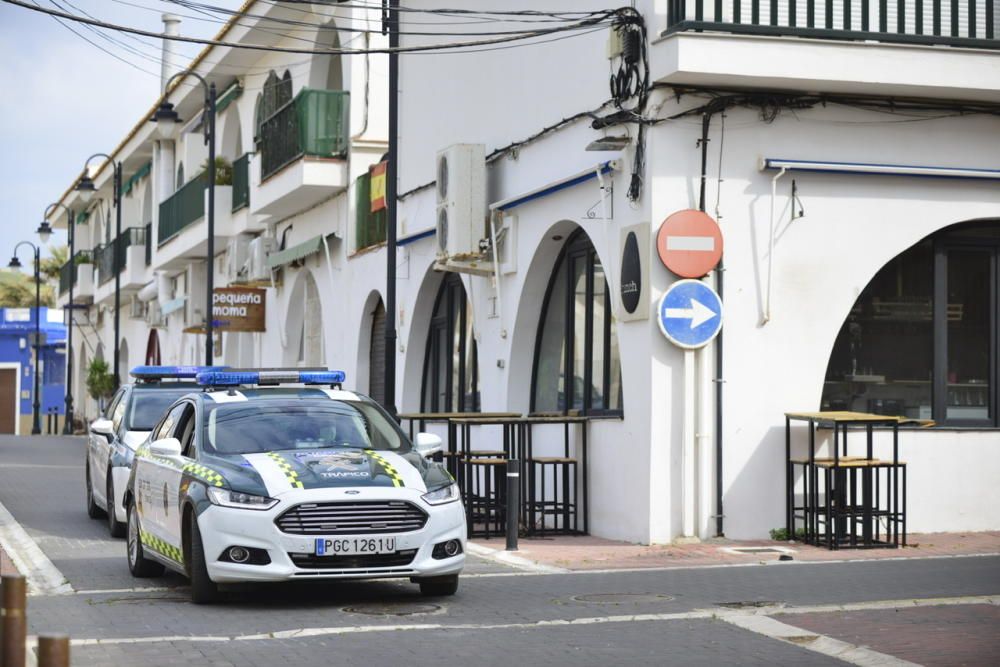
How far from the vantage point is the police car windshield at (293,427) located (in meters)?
12.1

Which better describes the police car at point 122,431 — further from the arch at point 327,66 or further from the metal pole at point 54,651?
the metal pole at point 54,651

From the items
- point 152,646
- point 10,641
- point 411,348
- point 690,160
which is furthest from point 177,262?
point 10,641

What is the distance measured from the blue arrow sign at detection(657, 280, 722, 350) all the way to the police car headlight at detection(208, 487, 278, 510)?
5.93 m

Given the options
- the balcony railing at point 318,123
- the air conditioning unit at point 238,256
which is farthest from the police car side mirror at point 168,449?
the air conditioning unit at point 238,256

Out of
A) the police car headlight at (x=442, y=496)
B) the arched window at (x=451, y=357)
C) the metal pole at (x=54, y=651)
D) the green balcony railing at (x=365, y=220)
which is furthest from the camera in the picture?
the green balcony railing at (x=365, y=220)

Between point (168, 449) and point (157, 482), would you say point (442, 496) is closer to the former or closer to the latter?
point (168, 449)

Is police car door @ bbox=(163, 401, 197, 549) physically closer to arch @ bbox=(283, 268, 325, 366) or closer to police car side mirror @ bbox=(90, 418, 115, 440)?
police car side mirror @ bbox=(90, 418, 115, 440)

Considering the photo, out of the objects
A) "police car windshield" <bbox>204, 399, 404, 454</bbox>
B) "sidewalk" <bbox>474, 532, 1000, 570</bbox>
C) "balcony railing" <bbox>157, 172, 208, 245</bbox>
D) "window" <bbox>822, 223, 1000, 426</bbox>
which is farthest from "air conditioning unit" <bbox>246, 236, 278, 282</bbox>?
"police car windshield" <bbox>204, 399, 404, 454</bbox>

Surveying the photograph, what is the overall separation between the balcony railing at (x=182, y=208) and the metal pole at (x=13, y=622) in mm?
31928

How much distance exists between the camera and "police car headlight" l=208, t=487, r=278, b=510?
1088 cm

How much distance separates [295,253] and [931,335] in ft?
52.4

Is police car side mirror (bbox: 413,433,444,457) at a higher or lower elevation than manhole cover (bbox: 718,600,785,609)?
higher

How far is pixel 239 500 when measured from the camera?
1098 cm

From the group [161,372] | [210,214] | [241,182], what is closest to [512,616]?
[161,372]
